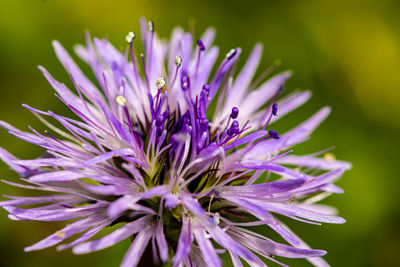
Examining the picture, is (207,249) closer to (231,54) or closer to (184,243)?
(184,243)

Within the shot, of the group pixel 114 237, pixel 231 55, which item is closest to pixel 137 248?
pixel 114 237

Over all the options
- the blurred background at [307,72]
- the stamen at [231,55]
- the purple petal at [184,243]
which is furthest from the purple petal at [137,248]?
the blurred background at [307,72]

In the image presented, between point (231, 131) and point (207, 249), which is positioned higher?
point (231, 131)

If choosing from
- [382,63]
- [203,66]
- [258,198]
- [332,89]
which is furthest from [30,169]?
[382,63]

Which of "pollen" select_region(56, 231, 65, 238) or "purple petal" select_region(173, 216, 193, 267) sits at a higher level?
"pollen" select_region(56, 231, 65, 238)

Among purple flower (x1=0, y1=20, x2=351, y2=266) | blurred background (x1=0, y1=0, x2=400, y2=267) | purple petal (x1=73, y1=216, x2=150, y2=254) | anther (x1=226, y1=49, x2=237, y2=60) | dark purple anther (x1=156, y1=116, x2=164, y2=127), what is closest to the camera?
purple petal (x1=73, y1=216, x2=150, y2=254)

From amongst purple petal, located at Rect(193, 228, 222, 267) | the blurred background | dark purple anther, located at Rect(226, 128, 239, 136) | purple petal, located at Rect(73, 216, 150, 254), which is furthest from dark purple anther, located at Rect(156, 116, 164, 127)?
the blurred background

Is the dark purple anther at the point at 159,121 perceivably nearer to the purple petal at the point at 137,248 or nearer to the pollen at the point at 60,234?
the purple petal at the point at 137,248

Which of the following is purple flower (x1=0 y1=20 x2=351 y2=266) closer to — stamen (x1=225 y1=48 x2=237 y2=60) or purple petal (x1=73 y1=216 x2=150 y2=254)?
purple petal (x1=73 y1=216 x2=150 y2=254)

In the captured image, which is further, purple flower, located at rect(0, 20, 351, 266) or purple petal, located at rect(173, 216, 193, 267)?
purple flower, located at rect(0, 20, 351, 266)
